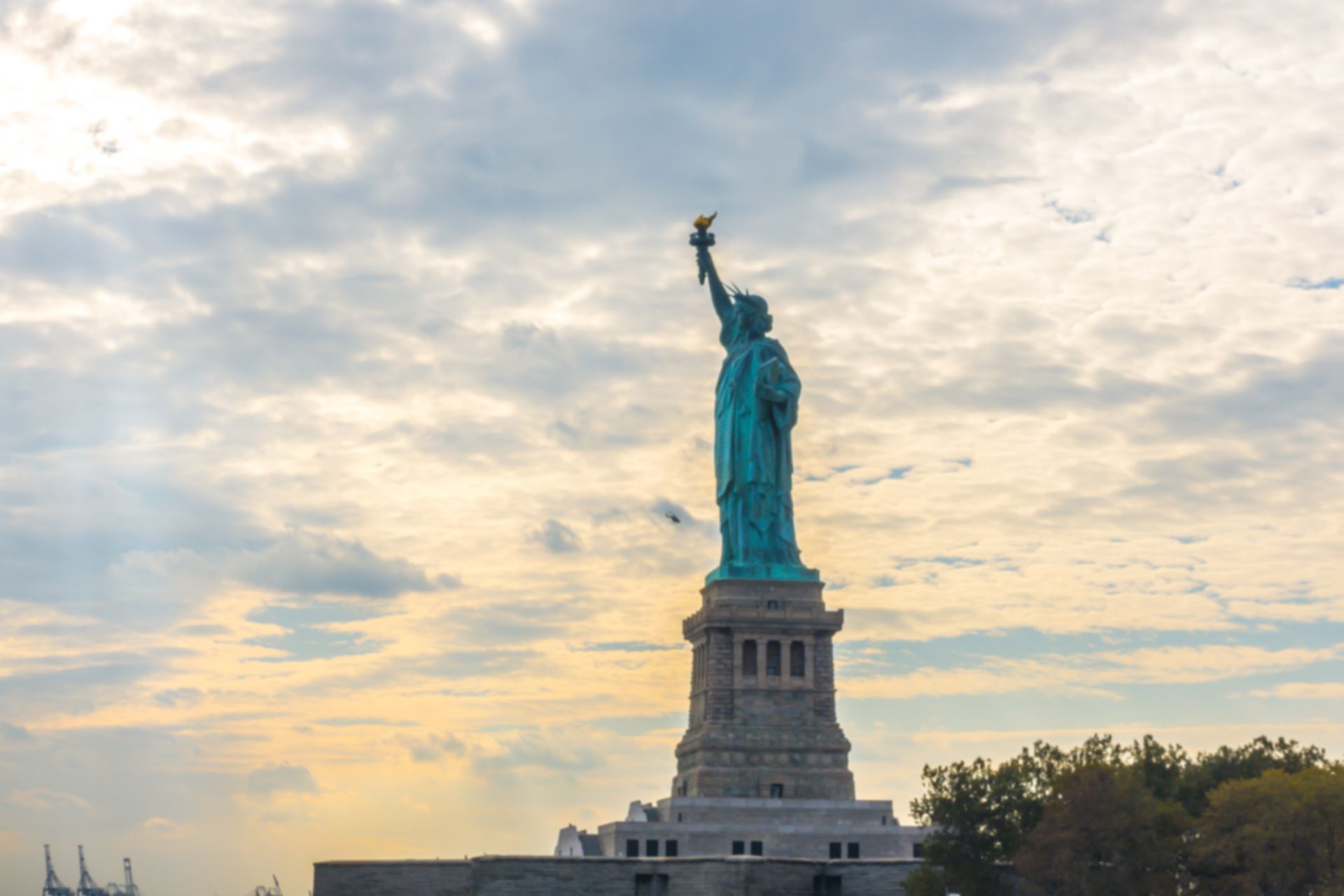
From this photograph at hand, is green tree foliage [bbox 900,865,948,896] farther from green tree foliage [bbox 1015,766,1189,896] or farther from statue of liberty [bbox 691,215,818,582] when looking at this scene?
statue of liberty [bbox 691,215,818,582]

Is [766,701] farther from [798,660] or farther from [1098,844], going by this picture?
[1098,844]

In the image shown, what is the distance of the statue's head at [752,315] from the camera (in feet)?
271

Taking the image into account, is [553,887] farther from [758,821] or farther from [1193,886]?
[1193,886]

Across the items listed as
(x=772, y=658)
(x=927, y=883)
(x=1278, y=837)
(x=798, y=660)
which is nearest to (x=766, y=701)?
(x=772, y=658)

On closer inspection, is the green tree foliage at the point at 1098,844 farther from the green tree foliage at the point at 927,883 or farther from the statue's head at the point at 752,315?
the statue's head at the point at 752,315

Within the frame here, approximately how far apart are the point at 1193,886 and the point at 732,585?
24338 millimetres

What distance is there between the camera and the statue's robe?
264ft

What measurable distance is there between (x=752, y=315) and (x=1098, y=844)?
106ft

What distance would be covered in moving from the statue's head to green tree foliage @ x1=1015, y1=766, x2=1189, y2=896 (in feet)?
95.8

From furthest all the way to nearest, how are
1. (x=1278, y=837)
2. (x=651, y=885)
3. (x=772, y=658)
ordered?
(x=772, y=658) < (x=651, y=885) < (x=1278, y=837)

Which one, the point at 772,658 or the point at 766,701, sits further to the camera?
the point at 772,658

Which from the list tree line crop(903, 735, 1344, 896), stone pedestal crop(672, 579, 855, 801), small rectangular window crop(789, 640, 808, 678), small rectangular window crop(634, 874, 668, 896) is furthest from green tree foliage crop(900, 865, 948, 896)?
small rectangular window crop(789, 640, 808, 678)

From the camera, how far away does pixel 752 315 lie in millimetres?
82688

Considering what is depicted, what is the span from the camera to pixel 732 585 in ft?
258
